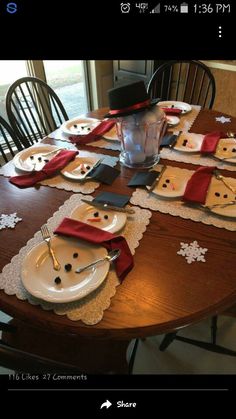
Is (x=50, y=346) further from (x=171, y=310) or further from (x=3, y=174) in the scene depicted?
(x=3, y=174)

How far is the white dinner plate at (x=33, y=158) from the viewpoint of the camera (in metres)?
1.11

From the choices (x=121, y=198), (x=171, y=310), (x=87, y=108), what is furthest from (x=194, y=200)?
(x=87, y=108)

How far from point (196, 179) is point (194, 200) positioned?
0.12 metres

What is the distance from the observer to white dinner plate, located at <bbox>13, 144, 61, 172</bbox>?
1.11 m

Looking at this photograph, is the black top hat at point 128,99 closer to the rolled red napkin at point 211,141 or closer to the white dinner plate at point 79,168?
the white dinner plate at point 79,168

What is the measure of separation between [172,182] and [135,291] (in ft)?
1.53

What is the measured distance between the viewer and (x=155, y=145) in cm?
106

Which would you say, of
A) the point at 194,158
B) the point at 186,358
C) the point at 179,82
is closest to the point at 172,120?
the point at 194,158

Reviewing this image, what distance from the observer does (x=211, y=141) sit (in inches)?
47.0

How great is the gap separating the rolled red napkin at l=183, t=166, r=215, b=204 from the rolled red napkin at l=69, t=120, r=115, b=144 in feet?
1.72

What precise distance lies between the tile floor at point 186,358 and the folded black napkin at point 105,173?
0.84 meters

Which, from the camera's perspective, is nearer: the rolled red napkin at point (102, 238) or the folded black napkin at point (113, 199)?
the rolled red napkin at point (102, 238)

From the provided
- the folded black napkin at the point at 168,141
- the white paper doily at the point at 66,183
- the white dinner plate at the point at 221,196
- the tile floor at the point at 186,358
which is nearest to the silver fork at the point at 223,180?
the white dinner plate at the point at 221,196
